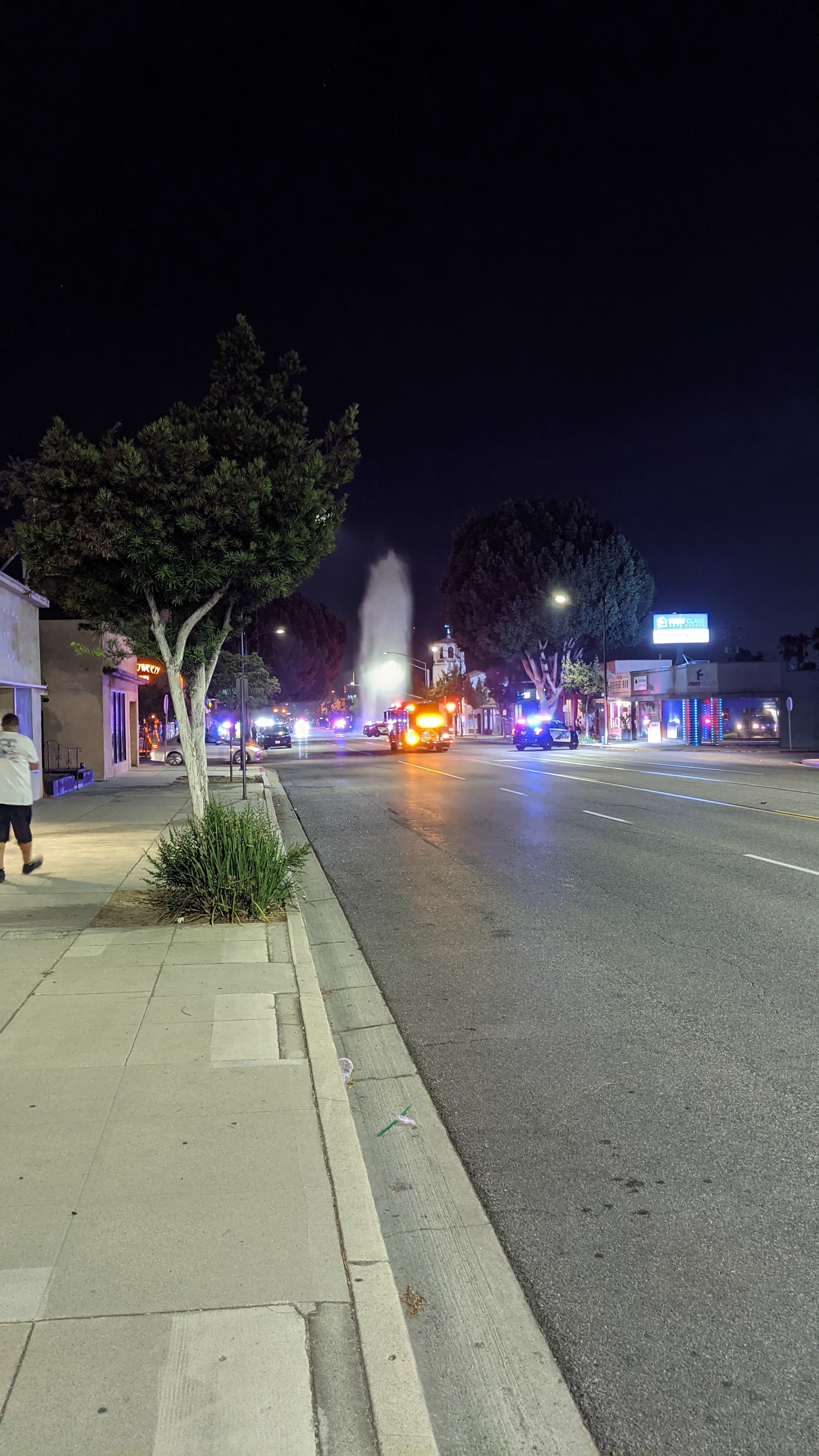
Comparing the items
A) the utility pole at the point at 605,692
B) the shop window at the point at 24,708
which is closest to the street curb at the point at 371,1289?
the shop window at the point at 24,708

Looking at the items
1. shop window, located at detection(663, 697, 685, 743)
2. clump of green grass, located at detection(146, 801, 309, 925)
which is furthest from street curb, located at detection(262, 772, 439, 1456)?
shop window, located at detection(663, 697, 685, 743)

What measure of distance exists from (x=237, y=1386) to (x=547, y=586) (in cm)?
5876

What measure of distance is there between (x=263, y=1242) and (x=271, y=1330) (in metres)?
0.52

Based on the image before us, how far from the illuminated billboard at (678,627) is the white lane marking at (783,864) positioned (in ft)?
213

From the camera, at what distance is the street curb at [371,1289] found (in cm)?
287

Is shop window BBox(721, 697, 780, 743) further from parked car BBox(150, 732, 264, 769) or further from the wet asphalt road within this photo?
the wet asphalt road

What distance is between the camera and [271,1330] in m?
3.18

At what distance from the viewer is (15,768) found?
36.7 feet

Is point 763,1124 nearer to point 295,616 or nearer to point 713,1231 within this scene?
point 713,1231

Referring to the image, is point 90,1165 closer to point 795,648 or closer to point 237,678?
point 237,678

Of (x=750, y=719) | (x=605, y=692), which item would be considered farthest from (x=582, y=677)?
(x=750, y=719)

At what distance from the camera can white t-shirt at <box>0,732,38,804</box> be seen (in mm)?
11102

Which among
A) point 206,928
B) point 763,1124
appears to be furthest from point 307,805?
point 763,1124

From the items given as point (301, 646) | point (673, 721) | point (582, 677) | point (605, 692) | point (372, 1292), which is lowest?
point (372, 1292)
